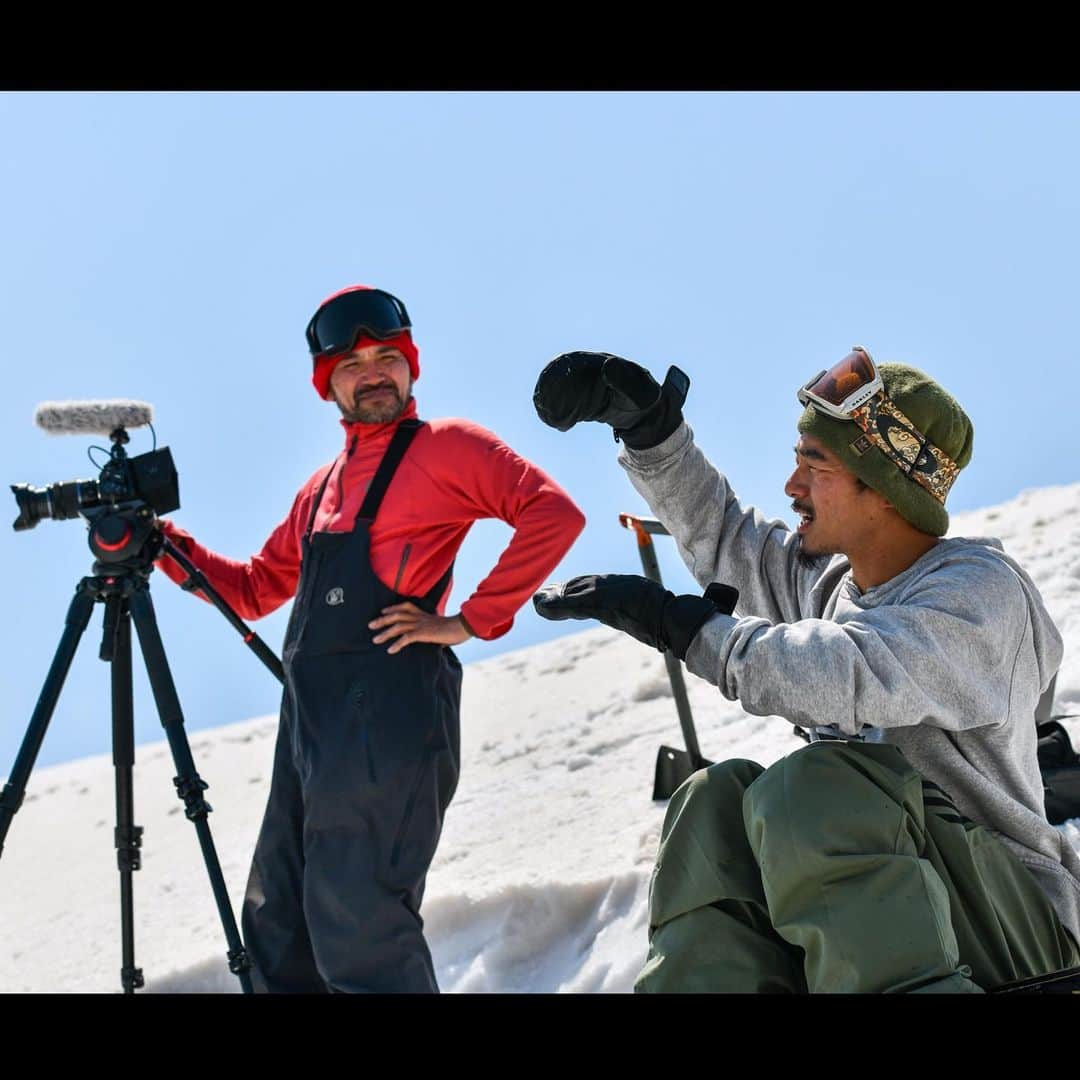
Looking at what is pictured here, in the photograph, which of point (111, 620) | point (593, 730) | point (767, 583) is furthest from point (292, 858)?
point (593, 730)

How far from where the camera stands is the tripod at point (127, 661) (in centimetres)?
376

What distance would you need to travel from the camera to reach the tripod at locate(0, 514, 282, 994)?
376 centimetres

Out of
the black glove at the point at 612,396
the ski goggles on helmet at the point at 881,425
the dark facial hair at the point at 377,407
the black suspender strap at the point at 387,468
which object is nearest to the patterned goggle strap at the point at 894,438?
the ski goggles on helmet at the point at 881,425

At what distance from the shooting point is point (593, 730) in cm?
662

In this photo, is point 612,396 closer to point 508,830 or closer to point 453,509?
point 453,509

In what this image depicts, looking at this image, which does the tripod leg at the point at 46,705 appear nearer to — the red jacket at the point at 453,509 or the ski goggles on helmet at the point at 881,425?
the red jacket at the point at 453,509

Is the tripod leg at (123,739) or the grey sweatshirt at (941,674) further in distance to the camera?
the tripod leg at (123,739)

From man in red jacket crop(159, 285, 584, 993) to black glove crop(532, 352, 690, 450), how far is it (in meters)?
0.56

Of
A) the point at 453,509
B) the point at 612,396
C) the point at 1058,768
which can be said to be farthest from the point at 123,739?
the point at 1058,768

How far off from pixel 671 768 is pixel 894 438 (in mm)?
2209

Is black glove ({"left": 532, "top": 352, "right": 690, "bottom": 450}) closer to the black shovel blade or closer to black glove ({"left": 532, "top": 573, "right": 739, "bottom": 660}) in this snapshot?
black glove ({"left": 532, "top": 573, "right": 739, "bottom": 660})

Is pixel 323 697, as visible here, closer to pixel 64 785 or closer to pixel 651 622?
pixel 651 622

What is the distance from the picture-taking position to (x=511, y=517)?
3.74 m

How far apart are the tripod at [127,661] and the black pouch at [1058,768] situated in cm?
186
